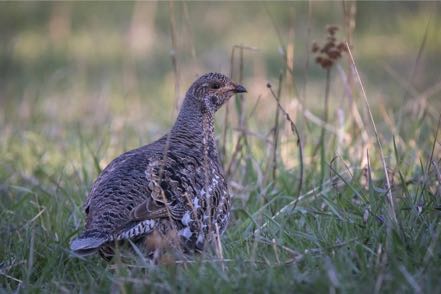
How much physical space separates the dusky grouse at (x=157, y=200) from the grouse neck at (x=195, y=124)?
0.07 metres

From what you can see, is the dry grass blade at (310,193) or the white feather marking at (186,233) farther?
the dry grass blade at (310,193)

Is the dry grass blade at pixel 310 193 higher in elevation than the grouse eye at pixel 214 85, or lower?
lower

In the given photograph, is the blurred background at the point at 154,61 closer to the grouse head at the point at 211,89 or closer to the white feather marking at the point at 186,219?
the grouse head at the point at 211,89

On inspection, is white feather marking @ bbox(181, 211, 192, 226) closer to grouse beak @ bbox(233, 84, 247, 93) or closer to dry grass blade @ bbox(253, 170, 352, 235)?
dry grass blade @ bbox(253, 170, 352, 235)

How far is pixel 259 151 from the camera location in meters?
7.32

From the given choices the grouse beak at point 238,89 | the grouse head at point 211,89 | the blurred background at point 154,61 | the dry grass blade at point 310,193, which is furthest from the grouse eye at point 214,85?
the blurred background at point 154,61

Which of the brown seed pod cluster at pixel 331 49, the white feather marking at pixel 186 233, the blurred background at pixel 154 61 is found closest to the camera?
the white feather marking at pixel 186 233

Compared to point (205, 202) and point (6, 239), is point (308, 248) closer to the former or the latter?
point (205, 202)

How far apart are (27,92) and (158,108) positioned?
1.78 metres

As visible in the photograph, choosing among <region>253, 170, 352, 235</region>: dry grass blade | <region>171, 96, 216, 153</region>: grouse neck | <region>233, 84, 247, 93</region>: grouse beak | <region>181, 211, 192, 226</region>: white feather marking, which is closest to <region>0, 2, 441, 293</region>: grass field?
<region>253, 170, 352, 235</region>: dry grass blade

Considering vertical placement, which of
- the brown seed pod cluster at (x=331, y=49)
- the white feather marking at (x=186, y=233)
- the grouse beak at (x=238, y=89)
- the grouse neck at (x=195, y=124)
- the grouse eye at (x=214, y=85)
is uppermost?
the brown seed pod cluster at (x=331, y=49)

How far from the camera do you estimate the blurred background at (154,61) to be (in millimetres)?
8805

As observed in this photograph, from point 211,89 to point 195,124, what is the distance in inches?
12.6

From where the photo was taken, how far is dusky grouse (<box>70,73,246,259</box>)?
463cm
